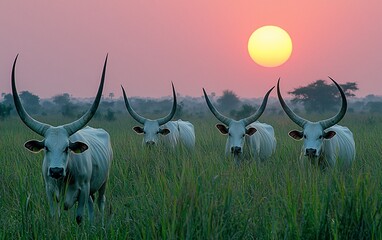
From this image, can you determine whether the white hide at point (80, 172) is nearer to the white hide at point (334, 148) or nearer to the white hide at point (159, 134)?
the white hide at point (334, 148)

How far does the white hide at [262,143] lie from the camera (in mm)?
8531

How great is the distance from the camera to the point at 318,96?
2191 inches

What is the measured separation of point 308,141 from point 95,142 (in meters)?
2.80

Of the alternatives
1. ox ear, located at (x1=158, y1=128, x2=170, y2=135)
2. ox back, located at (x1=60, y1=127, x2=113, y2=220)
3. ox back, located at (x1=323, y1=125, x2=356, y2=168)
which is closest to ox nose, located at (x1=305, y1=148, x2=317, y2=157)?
ox back, located at (x1=323, y1=125, x2=356, y2=168)

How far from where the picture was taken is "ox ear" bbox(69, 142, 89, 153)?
4.42m

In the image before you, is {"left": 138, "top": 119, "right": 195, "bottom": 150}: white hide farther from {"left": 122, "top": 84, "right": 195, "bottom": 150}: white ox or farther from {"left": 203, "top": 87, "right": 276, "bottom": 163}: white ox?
{"left": 203, "top": 87, "right": 276, "bottom": 163}: white ox

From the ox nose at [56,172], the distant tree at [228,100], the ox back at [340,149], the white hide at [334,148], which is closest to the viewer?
the ox nose at [56,172]

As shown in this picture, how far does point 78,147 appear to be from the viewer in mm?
4445

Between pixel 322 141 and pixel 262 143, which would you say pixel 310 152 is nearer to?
pixel 322 141

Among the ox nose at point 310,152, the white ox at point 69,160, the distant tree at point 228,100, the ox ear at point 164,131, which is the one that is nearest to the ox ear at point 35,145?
the white ox at point 69,160

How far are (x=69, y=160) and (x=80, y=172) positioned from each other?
7.1 inches

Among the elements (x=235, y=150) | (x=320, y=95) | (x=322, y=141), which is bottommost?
(x=322, y=141)

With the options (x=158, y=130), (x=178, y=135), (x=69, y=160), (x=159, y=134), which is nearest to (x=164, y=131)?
(x=158, y=130)

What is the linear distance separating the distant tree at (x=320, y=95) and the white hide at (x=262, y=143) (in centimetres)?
4585
